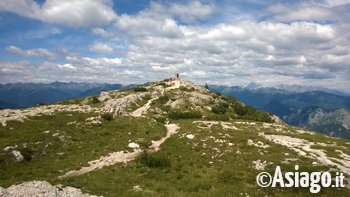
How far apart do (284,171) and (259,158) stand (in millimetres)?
4626

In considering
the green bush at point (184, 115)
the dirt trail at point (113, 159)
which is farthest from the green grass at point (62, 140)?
the green bush at point (184, 115)

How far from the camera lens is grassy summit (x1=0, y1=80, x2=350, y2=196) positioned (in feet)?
102

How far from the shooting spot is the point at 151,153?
40562mm

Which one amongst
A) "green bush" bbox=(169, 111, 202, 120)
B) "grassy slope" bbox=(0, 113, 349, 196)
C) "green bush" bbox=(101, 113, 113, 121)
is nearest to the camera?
"grassy slope" bbox=(0, 113, 349, 196)

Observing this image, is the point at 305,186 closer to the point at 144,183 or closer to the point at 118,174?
the point at 144,183

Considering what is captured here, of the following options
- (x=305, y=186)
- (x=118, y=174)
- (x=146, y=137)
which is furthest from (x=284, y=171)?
(x=146, y=137)

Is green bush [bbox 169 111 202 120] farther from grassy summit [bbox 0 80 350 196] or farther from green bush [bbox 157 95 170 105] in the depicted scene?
green bush [bbox 157 95 170 105]

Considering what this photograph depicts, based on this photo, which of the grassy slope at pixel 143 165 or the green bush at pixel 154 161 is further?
the green bush at pixel 154 161

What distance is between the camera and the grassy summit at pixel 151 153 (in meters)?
31.1

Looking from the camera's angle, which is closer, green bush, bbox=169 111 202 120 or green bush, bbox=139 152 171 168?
green bush, bbox=139 152 171 168

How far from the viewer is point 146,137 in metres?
48.8

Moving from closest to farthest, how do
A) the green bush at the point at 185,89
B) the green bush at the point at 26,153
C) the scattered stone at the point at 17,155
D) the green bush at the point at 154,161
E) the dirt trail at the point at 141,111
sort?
1. the green bush at the point at 154,161
2. the scattered stone at the point at 17,155
3. the green bush at the point at 26,153
4. the dirt trail at the point at 141,111
5. the green bush at the point at 185,89

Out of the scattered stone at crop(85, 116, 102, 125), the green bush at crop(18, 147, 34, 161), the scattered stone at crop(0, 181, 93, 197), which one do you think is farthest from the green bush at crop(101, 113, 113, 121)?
the scattered stone at crop(0, 181, 93, 197)

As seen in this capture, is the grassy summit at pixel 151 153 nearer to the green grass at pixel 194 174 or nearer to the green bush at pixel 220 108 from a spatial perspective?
the green grass at pixel 194 174
